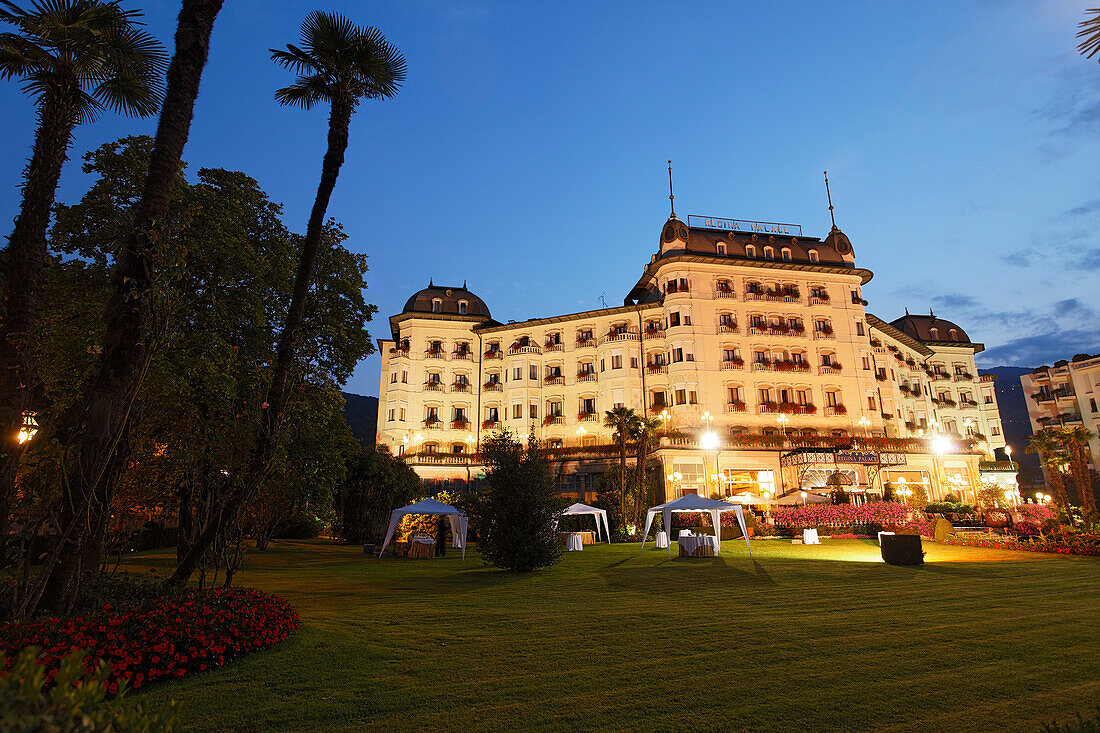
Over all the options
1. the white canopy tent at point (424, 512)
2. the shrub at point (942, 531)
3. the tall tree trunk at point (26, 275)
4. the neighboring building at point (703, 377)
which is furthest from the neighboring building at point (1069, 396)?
the tall tree trunk at point (26, 275)

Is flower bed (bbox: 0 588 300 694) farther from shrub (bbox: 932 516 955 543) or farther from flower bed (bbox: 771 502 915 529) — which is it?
flower bed (bbox: 771 502 915 529)

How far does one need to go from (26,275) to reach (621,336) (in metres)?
44.9

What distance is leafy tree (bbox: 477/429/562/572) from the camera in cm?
1766

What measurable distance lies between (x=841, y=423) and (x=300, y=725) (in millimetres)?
49577

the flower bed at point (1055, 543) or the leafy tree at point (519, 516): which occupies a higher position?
the leafy tree at point (519, 516)

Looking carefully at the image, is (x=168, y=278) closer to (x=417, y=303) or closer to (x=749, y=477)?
(x=749, y=477)

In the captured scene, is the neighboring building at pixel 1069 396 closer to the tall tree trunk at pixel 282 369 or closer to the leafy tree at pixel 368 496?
the leafy tree at pixel 368 496

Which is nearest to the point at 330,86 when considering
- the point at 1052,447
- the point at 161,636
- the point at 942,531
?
the point at 161,636

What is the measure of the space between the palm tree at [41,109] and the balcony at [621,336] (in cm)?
4296

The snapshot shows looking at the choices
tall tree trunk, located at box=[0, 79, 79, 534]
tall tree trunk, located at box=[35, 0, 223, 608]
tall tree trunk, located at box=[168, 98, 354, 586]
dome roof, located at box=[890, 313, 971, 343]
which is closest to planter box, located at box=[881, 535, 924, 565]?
tall tree trunk, located at box=[168, 98, 354, 586]

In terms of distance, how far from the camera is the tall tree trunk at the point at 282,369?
995cm

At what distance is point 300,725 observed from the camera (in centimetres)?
562

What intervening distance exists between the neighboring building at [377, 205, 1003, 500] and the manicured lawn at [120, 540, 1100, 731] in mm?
30323

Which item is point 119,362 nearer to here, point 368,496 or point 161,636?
point 161,636
